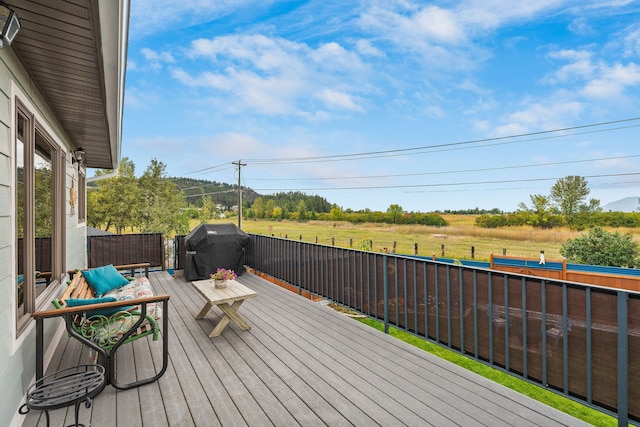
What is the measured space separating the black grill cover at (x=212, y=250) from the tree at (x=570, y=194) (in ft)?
124

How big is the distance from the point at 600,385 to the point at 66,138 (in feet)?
20.5

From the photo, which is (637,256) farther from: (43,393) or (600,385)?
(43,393)

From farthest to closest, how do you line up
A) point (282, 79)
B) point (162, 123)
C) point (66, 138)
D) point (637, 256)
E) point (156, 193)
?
point (162, 123) → point (282, 79) → point (156, 193) → point (637, 256) → point (66, 138)

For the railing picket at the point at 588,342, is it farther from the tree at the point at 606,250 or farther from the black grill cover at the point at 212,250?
the tree at the point at 606,250

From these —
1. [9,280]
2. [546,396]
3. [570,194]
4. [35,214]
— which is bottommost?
[546,396]

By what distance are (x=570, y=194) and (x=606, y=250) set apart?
987 inches

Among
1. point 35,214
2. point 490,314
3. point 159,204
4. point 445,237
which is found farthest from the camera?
point 445,237

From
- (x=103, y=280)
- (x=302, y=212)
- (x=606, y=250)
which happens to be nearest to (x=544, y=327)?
(x=103, y=280)

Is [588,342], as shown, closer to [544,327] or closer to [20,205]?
[544,327]

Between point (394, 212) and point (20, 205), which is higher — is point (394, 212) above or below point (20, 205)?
above

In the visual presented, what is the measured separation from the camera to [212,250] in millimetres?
6281

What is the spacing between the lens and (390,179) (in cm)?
6494

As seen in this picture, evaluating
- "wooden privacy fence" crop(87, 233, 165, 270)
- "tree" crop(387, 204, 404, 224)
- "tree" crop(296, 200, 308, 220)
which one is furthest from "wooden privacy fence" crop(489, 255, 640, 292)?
"tree" crop(296, 200, 308, 220)

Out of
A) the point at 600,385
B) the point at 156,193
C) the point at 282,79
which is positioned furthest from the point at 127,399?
the point at 282,79
